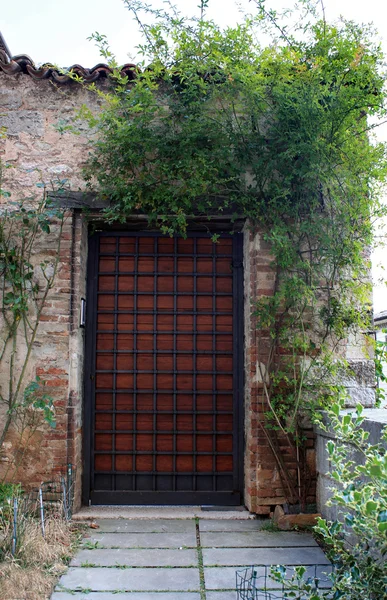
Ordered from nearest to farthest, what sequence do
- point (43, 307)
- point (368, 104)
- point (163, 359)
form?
point (368, 104) → point (43, 307) → point (163, 359)

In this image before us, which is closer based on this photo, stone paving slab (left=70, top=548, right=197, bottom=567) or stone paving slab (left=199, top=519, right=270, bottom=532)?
stone paving slab (left=70, top=548, right=197, bottom=567)

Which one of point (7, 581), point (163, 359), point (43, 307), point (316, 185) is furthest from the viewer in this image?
point (163, 359)

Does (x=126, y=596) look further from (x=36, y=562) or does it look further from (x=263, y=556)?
(x=263, y=556)

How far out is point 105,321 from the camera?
4.90 metres

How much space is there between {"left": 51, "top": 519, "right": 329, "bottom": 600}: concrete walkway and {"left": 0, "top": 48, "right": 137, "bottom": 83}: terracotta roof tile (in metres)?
3.82

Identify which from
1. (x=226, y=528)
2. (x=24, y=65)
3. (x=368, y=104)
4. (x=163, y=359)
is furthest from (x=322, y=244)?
(x=24, y=65)

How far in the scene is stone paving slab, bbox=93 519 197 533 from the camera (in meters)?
4.11

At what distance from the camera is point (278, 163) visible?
429 cm

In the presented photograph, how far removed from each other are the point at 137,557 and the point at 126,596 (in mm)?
Result: 553

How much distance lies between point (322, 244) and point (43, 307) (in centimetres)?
243

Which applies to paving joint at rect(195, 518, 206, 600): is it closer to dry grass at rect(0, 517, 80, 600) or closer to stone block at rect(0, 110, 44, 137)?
dry grass at rect(0, 517, 80, 600)

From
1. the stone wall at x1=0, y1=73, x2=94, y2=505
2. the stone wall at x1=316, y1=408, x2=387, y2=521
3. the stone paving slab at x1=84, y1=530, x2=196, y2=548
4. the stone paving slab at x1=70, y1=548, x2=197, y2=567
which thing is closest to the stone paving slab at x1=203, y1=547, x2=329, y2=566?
the stone paving slab at x1=70, y1=548, x2=197, y2=567

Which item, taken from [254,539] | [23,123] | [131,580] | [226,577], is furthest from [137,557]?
[23,123]

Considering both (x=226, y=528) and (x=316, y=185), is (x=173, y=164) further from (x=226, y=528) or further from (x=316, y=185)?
(x=226, y=528)
